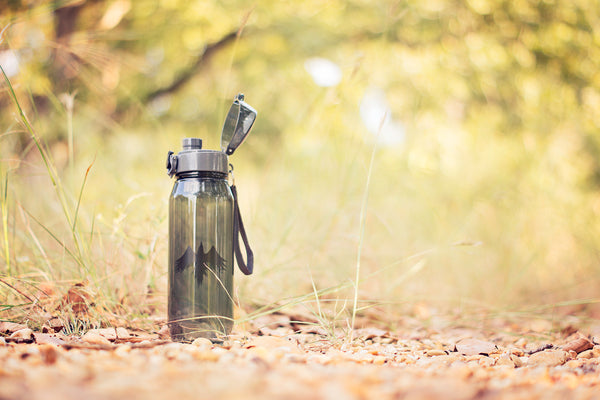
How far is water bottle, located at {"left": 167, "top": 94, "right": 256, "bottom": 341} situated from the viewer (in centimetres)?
120

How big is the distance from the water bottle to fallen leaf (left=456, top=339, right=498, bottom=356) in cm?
73

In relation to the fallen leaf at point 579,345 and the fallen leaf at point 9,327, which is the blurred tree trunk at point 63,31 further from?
the fallen leaf at point 579,345

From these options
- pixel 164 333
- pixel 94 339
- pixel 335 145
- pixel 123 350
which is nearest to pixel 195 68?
pixel 335 145

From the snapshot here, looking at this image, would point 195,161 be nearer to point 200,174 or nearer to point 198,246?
point 200,174

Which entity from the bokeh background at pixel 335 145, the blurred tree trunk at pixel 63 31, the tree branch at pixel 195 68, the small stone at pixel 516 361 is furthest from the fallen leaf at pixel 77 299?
the tree branch at pixel 195 68

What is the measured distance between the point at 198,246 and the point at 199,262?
5cm

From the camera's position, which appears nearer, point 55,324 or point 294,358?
point 294,358

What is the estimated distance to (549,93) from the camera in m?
3.16

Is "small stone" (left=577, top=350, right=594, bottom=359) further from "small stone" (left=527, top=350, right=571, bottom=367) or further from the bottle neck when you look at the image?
the bottle neck

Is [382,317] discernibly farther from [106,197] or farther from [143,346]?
[106,197]

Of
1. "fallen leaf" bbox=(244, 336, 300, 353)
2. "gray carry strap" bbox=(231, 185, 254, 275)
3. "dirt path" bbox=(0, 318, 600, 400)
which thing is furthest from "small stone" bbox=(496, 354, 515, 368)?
"gray carry strap" bbox=(231, 185, 254, 275)

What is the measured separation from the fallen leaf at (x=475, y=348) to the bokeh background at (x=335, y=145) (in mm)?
146

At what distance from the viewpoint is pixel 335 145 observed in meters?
2.50

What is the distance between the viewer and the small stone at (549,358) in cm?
121
